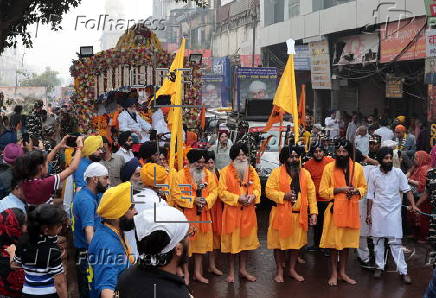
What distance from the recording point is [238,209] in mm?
8164

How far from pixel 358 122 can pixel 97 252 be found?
19.1 m

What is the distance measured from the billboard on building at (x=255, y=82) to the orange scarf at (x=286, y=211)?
17.6m

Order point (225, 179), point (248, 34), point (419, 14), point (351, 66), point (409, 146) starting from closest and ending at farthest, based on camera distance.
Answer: point (225, 179) < point (409, 146) < point (419, 14) < point (351, 66) < point (248, 34)

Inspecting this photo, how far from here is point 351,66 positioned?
25.0 m

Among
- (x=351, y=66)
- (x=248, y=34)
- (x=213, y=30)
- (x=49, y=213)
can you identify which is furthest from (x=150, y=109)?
(x=213, y=30)

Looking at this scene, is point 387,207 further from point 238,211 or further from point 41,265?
point 41,265

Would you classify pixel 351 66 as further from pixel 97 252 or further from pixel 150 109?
pixel 97 252

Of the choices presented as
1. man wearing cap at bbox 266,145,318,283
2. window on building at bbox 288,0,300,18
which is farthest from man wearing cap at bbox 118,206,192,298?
window on building at bbox 288,0,300,18

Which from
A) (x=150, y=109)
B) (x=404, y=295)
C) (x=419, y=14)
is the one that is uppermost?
(x=419, y=14)

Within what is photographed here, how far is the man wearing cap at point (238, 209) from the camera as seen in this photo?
8117 mm

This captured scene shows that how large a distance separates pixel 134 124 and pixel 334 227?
5163 mm

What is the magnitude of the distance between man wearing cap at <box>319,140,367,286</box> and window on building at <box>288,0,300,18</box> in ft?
77.5

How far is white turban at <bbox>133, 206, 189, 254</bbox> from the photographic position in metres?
3.25

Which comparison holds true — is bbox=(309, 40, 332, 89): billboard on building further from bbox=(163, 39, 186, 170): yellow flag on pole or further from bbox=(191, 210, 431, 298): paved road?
bbox=(163, 39, 186, 170): yellow flag on pole
